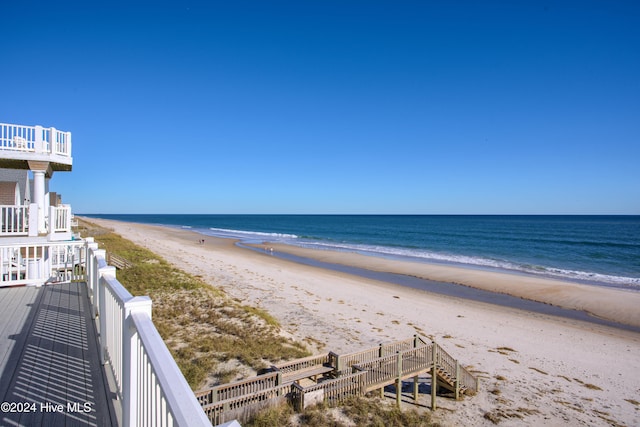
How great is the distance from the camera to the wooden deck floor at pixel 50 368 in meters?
3.74

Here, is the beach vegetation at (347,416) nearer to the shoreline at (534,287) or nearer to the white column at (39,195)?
the white column at (39,195)

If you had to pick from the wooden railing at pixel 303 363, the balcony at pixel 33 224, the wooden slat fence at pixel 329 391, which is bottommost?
the wooden slat fence at pixel 329 391

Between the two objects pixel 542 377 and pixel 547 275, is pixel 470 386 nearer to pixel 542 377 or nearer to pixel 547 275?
pixel 542 377

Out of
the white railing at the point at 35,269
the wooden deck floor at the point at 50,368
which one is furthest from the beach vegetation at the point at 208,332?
the white railing at the point at 35,269

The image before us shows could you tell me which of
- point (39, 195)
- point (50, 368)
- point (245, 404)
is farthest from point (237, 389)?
point (39, 195)

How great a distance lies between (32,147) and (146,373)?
11.6 m

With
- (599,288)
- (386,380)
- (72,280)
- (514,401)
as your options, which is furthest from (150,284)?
(599,288)

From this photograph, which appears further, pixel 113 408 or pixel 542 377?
pixel 542 377

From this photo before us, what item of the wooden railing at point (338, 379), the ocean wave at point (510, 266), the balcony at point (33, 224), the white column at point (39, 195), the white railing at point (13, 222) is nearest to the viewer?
the wooden railing at point (338, 379)

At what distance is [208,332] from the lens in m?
10.9

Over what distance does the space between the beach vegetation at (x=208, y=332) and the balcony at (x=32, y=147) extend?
5.69 metres

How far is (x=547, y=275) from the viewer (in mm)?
27344

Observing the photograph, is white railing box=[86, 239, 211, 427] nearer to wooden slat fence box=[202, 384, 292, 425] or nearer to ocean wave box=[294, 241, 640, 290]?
wooden slat fence box=[202, 384, 292, 425]

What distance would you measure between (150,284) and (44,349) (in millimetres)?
11297
